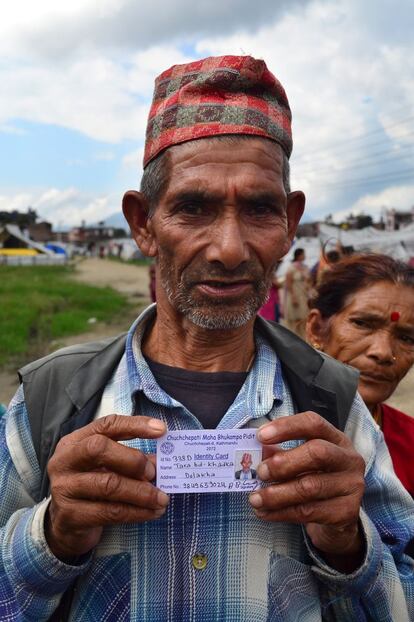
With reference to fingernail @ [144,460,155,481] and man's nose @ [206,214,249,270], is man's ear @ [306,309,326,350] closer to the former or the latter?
man's nose @ [206,214,249,270]

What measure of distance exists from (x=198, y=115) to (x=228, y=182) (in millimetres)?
233

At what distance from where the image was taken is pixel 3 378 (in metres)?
9.25

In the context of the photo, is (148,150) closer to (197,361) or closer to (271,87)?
(271,87)

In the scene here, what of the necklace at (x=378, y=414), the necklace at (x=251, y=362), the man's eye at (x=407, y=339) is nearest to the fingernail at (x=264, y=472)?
the necklace at (x=251, y=362)

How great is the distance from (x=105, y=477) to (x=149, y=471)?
11 centimetres

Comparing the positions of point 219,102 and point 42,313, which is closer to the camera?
point 219,102

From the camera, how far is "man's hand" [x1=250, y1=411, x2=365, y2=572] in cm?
131

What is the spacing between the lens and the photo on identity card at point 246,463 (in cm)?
136

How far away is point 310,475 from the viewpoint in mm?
1342

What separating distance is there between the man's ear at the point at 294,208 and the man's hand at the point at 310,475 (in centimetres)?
72

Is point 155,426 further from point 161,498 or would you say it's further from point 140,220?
point 140,220

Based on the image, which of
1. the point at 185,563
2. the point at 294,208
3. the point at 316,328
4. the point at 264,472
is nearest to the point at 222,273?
the point at 294,208

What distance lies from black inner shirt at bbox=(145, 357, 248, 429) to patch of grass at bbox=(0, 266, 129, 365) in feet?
31.2

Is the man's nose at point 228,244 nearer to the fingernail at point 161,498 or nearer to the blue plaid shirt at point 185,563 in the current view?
the blue plaid shirt at point 185,563
